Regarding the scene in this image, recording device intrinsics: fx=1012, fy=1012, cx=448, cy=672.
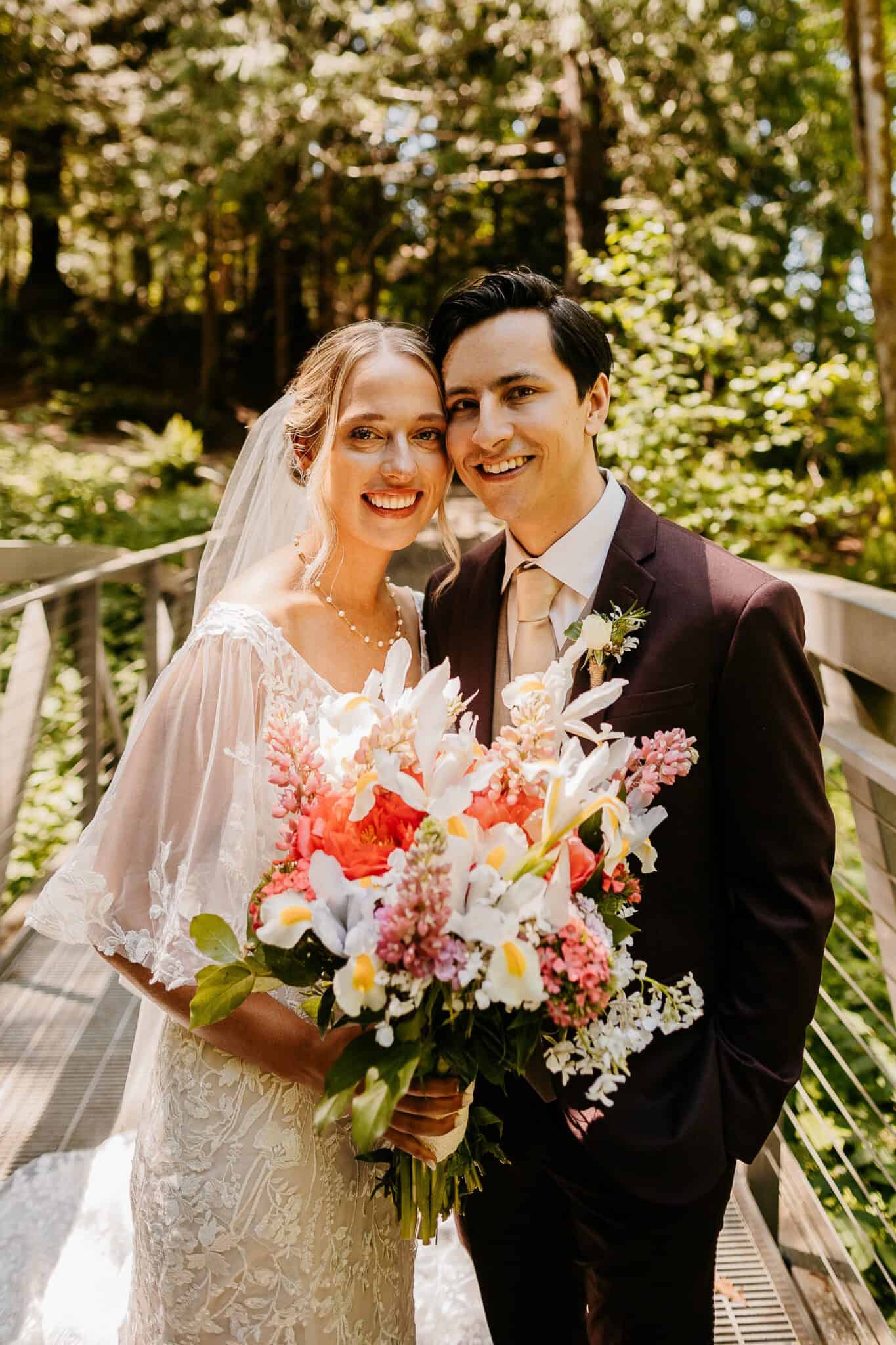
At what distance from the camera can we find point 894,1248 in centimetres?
304

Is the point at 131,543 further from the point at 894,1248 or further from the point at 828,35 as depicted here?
the point at 828,35

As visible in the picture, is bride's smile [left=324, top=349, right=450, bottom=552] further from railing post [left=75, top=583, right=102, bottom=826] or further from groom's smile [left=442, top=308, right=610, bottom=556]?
railing post [left=75, top=583, right=102, bottom=826]

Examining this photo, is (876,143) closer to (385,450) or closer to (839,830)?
(839,830)

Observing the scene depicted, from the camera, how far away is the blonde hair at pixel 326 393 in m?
2.01

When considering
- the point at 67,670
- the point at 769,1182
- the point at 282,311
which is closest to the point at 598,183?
the point at 67,670

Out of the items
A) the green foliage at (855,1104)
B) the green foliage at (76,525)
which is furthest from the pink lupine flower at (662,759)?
the green foliage at (76,525)

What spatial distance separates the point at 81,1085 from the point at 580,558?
2.25m

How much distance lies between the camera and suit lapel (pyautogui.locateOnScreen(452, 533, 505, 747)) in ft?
6.25

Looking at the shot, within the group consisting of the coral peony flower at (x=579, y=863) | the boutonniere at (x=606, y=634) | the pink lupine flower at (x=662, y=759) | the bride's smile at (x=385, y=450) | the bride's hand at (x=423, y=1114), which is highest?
the bride's smile at (x=385, y=450)

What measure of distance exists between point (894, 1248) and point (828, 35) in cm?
1143

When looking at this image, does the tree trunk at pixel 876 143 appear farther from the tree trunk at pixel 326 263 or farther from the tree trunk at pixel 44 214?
the tree trunk at pixel 44 214

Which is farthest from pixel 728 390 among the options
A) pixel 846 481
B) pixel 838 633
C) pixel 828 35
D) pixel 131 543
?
pixel 828 35

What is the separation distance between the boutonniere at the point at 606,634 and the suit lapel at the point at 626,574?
0.07 ft

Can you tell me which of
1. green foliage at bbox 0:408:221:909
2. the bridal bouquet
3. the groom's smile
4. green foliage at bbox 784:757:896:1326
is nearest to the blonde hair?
the groom's smile
